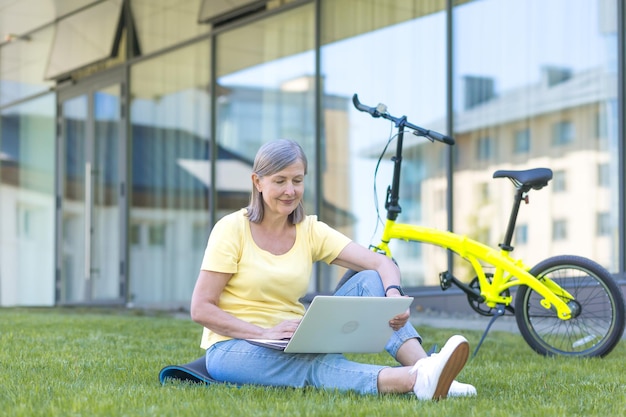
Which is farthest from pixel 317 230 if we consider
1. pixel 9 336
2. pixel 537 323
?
pixel 9 336

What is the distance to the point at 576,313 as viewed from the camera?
4441 millimetres

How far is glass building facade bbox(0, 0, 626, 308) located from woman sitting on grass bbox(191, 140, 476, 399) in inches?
73.2

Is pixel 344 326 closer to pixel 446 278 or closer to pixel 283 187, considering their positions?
pixel 283 187

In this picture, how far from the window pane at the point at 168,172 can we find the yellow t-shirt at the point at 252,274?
23.4 ft

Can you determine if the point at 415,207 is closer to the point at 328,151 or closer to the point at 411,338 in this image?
the point at 328,151

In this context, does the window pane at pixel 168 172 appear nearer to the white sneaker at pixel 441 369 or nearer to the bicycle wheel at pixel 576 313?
the bicycle wheel at pixel 576 313

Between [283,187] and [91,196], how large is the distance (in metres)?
9.52

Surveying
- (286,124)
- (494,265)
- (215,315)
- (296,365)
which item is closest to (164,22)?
(286,124)

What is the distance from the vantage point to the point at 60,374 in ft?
11.9

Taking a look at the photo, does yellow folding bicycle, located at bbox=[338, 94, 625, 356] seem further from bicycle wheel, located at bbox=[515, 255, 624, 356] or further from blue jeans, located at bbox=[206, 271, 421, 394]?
blue jeans, located at bbox=[206, 271, 421, 394]

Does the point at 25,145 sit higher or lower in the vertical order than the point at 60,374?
higher

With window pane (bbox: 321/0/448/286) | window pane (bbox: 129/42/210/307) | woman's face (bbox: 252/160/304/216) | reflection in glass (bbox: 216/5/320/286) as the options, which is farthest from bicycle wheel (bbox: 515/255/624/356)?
window pane (bbox: 129/42/210/307)

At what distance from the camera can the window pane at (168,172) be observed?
34.8 ft

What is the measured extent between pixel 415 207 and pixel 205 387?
520 centimetres
